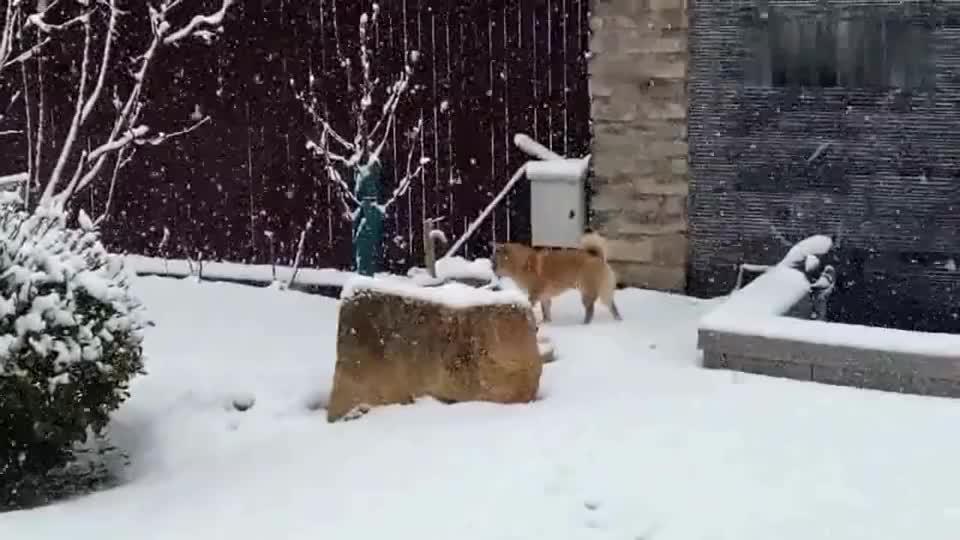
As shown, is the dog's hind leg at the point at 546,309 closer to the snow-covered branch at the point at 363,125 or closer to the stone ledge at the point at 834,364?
the stone ledge at the point at 834,364

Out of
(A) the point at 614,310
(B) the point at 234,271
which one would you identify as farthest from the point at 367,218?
(A) the point at 614,310

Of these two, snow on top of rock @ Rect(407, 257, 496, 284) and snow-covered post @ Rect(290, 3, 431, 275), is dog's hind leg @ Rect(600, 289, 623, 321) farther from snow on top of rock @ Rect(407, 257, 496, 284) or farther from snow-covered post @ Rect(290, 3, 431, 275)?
snow-covered post @ Rect(290, 3, 431, 275)

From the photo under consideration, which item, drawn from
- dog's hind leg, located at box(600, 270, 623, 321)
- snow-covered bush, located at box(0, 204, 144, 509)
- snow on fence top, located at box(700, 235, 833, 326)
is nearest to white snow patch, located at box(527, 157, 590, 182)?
dog's hind leg, located at box(600, 270, 623, 321)

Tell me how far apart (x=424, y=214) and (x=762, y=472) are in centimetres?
378

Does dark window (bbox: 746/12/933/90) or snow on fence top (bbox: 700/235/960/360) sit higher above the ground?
dark window (bbox: 746/12/933/90)

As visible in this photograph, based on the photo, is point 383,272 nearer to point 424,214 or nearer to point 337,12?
point 424,214

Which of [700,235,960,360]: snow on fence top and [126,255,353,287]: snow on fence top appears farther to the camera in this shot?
[126,255,353,287]: snow on fence top

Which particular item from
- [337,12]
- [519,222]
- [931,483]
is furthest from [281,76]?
[931,483]

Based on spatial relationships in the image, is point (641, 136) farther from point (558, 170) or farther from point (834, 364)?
point (834, 364)

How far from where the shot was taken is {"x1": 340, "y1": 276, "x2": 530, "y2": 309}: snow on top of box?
213 inches

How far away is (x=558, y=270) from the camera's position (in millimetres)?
6539

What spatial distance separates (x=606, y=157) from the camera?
723cm

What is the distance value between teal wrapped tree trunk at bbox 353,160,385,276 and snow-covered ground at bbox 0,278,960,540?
66.7 inches

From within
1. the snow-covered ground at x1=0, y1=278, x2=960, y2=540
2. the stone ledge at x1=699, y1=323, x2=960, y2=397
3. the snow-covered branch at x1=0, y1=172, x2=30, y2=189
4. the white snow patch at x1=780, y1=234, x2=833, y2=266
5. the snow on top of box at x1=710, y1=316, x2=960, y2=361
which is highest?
the snow-covered branch at x1=0, y1=172, x2=30, y2=189
